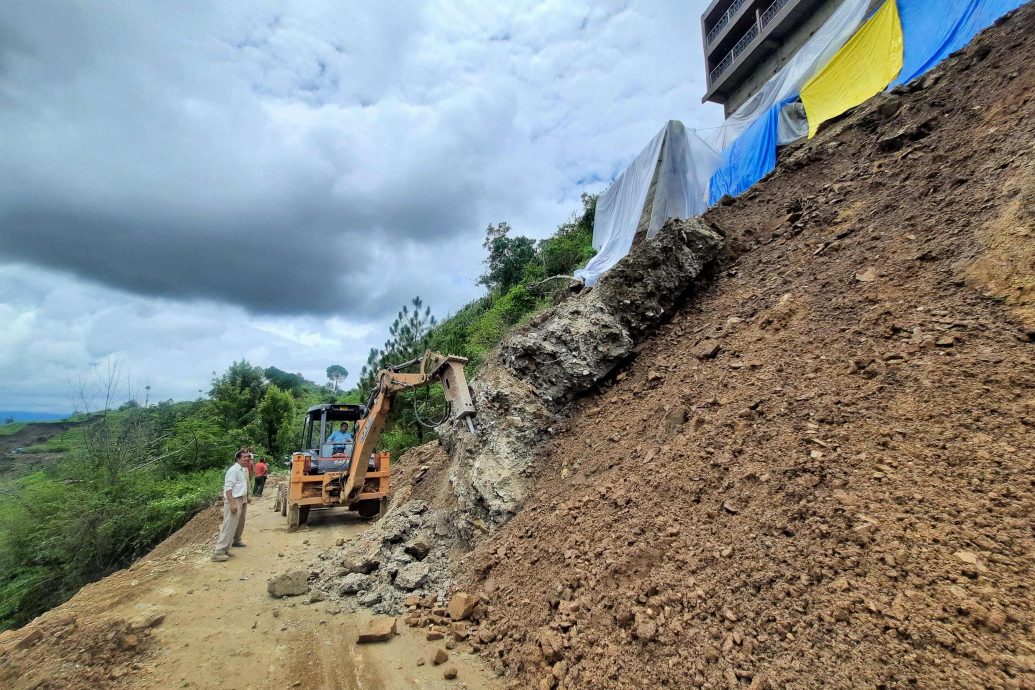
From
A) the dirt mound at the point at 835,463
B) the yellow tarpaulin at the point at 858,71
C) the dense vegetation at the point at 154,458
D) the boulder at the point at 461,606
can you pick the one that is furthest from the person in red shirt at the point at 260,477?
the yellow tarpaulin at the point at 858,71

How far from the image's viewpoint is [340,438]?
9.09 m

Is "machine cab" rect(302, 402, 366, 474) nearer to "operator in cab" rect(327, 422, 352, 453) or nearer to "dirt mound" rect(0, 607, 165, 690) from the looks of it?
"operator in cab" rect(327, 422, 352, 453)

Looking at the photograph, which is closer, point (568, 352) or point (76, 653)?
point (76, 653)

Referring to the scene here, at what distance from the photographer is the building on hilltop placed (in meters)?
15.6

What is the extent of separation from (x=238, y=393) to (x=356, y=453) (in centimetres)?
2001

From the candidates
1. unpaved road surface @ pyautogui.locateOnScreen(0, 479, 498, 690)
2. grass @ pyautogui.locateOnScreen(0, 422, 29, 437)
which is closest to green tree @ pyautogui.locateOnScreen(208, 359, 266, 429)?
unpaved road surface @ pyautogui.locateOnScreen(0, 479, 498, 690)

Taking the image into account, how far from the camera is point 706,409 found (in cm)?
415

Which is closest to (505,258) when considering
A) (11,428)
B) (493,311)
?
(493,311)

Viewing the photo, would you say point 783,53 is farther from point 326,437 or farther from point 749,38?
point 326,437

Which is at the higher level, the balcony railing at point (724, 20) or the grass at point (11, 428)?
the balcony railing at point (724, 20)

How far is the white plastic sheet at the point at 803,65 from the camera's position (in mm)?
7809

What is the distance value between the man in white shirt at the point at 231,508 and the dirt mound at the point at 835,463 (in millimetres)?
4290

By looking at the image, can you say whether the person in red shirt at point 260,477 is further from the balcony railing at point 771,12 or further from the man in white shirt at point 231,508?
the balcony railing at point 771,12

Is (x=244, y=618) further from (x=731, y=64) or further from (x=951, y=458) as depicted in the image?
(x=731, y=64)
